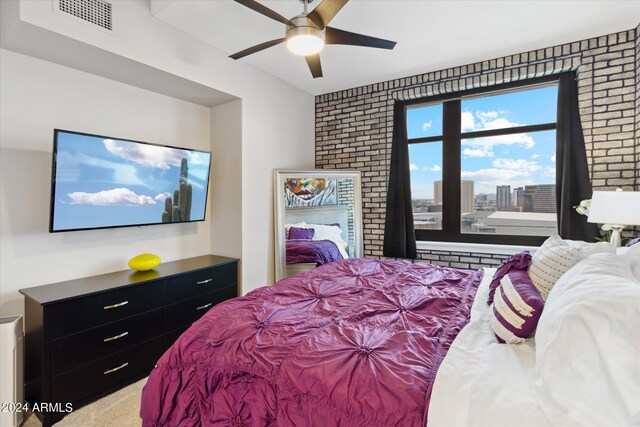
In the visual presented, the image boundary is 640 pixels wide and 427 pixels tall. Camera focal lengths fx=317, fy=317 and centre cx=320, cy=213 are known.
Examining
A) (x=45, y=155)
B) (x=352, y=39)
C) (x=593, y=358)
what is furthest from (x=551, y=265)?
(x=45, y=155)

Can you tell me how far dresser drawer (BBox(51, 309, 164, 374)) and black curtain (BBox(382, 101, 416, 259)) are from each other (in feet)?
8.00

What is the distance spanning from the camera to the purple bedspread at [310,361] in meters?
0.97

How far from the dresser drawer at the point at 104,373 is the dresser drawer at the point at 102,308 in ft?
0.84

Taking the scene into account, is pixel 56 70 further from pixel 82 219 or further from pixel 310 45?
pixel 310 45

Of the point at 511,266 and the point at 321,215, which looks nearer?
the point at 511,266

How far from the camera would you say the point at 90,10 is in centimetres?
205

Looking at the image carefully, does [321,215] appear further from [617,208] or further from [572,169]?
[617,208]

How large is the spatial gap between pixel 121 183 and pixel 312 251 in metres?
1.95

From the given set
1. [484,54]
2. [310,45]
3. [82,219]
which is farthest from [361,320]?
[484,54]

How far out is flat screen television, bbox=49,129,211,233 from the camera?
2119 mm

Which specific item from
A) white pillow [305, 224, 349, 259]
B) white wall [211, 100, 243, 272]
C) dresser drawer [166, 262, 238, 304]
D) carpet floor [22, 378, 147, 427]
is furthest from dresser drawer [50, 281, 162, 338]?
white pillow [305, 224, 349, 259]

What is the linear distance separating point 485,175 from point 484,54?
1.18m

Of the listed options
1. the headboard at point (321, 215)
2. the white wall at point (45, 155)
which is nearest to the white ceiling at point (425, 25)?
the white wall at point (45, 155)

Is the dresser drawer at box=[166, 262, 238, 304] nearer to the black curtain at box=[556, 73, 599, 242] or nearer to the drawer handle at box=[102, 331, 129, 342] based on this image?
the drawer handle at box=[102, 331, 129, 342]
